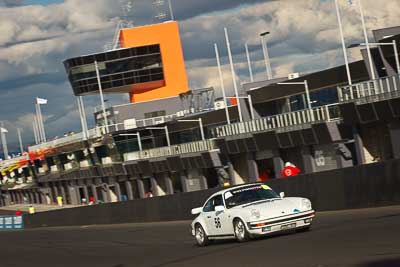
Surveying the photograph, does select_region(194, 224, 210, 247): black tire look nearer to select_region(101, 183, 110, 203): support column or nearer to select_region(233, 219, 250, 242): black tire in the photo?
select_region(233, 219, 250, 242): black tire

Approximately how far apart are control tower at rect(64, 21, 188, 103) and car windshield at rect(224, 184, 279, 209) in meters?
83.0

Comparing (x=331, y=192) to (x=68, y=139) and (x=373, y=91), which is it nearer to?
(x=373, y=91)

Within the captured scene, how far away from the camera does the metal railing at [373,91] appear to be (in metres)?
43.7

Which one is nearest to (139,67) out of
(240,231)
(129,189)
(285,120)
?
(129,189)

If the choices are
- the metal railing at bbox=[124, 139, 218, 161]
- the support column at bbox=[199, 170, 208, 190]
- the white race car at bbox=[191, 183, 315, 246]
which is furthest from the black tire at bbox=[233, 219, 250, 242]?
the support column at bbox=[199, 170, 208, 190]

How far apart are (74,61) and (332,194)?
81542 millimetres

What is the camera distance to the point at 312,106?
6025 centimetres

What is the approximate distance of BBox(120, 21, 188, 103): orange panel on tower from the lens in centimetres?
10881

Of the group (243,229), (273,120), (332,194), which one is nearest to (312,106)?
(273,120)

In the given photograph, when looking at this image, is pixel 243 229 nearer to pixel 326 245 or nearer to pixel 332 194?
pixel 326 245

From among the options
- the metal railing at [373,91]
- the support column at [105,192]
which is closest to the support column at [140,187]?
the support column at [105,192]

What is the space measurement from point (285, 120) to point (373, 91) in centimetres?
1185

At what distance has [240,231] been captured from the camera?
20.0m

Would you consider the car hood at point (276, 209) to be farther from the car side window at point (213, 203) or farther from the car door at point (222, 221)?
the car side window at point (213, 203)
